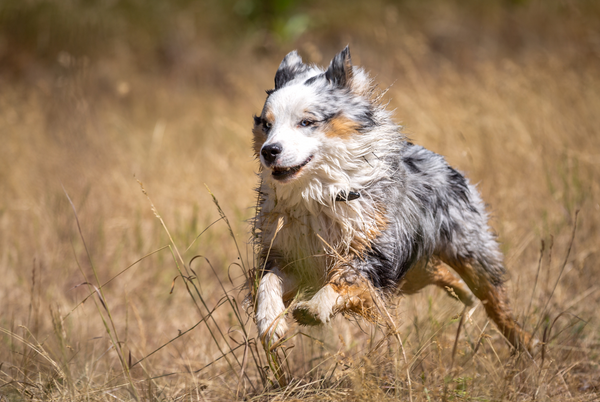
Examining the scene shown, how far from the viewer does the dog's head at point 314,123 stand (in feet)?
7.77

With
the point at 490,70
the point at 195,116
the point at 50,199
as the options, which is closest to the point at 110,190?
the point at 50,199

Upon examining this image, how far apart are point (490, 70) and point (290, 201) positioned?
20.1ft

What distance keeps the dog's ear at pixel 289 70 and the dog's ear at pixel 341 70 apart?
0.84ft

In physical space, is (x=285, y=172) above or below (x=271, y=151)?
below

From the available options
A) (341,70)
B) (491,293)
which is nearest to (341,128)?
(341,70)

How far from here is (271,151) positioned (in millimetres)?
2326

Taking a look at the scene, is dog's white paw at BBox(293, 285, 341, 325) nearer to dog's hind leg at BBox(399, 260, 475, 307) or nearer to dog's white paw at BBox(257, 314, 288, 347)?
dog's white paw at BBox(257, 314, 288, 347)

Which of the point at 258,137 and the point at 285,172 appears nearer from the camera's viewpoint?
the point at 285,172

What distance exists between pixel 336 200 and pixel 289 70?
32.1 inches

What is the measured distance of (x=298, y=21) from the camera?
13117 mm

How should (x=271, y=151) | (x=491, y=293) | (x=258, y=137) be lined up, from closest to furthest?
(x=271, y=151) < (x=258, y=137) < (x=491, y=293)

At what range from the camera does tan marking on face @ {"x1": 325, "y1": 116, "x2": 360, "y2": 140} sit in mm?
2455

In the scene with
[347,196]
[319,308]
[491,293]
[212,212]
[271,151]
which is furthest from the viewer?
[212,212]

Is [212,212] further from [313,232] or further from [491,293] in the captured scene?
[491,293]
